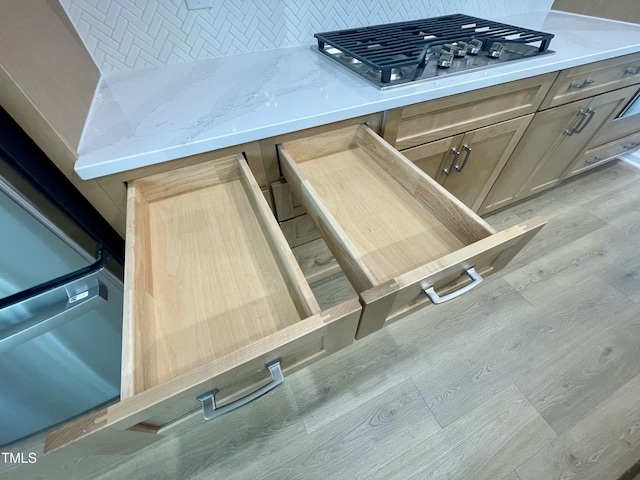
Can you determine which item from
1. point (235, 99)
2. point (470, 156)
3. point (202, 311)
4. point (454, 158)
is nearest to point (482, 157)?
point (470, 156)

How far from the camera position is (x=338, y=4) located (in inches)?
44.1

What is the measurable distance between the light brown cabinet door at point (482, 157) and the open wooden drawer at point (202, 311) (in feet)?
2.94

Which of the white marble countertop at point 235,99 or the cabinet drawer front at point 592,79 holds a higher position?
the white marble countertop at point 235,99

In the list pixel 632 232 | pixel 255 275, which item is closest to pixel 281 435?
pixel 255 275

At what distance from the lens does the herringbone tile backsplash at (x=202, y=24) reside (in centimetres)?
86

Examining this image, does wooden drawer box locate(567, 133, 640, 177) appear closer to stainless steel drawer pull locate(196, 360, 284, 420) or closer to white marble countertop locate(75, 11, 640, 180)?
white marble countertop locate(75, 11, 640, 180)

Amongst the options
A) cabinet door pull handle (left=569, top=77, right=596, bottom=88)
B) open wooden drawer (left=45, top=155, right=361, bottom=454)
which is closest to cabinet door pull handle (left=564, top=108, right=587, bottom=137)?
cabinet door pull handle (left=569, top=77, right=596, bottom=88)

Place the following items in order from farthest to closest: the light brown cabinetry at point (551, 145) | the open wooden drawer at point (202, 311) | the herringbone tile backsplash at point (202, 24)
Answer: the light brown cabinetry at point (551, 145)
the herringbone tile backsplash at point (202, 24)
the open wooden drawer at point (202, 311)

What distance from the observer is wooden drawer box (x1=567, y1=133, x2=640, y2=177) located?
1.62 metres

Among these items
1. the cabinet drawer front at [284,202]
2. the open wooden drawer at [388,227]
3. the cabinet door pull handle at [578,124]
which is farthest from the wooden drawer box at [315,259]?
the cabinet door pull handle at [578,124]

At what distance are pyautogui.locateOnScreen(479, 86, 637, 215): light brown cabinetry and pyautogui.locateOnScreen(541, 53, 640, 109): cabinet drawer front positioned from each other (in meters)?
0.03

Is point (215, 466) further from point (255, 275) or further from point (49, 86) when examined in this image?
point (49, 86)

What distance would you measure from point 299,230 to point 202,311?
528 millimetres

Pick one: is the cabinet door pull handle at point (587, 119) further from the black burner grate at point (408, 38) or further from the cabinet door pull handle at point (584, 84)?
the black burner grate at point (408, 38)
